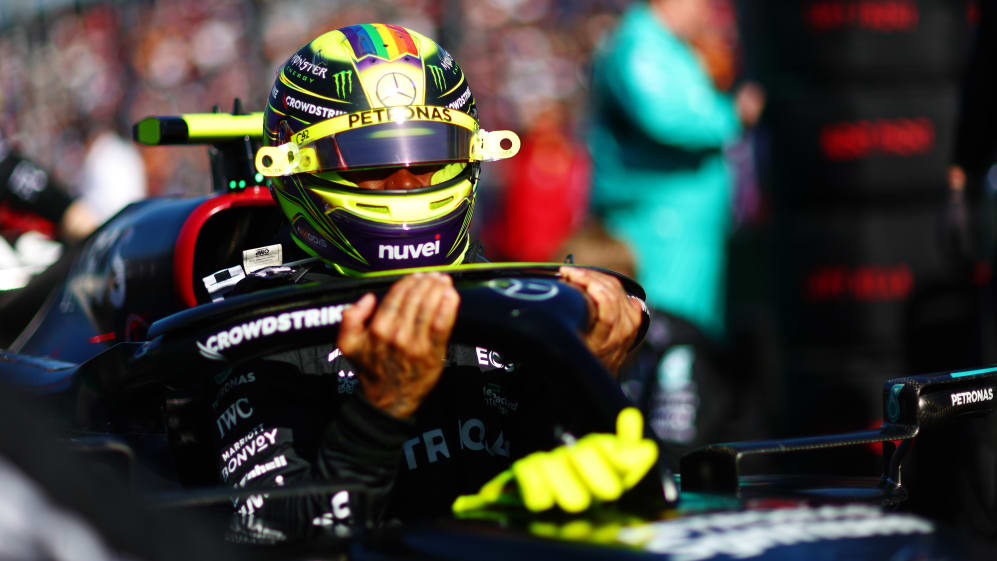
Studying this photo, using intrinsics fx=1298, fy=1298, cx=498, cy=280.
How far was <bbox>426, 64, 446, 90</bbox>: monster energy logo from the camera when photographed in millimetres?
2742

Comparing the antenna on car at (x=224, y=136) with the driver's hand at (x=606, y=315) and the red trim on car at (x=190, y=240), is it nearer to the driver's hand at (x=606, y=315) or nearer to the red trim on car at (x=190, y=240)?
the red trim on car at (x=190, y=240)

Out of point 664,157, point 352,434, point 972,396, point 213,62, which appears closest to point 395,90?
point 352,434

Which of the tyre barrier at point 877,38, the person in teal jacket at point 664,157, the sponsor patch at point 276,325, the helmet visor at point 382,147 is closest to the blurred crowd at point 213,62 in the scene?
the person in teal jacket at point 664,157

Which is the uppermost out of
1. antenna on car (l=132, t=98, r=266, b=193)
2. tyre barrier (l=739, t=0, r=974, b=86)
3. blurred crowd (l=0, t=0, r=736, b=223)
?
blurred crowd (l=0, t=0, r=736, b=223)

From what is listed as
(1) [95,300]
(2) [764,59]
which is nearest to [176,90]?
(2) [764,59]

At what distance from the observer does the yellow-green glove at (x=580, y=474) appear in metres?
1.76

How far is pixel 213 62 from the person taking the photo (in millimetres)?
11141

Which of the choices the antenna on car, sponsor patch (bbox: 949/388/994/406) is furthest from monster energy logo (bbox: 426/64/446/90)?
sponsor patch (bbox: 949/388/994/406)

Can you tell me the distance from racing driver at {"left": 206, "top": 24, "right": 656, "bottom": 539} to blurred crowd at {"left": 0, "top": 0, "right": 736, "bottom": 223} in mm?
3575

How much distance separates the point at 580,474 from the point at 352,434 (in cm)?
47

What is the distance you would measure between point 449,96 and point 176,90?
9549mm

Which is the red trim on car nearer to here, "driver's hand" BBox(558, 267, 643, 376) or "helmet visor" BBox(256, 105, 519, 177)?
"helmet visor" BBox(256, 105, 519, 177)

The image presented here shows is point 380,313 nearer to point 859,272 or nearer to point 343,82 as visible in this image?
point 343,82

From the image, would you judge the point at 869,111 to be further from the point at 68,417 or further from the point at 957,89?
the point at 68,417
